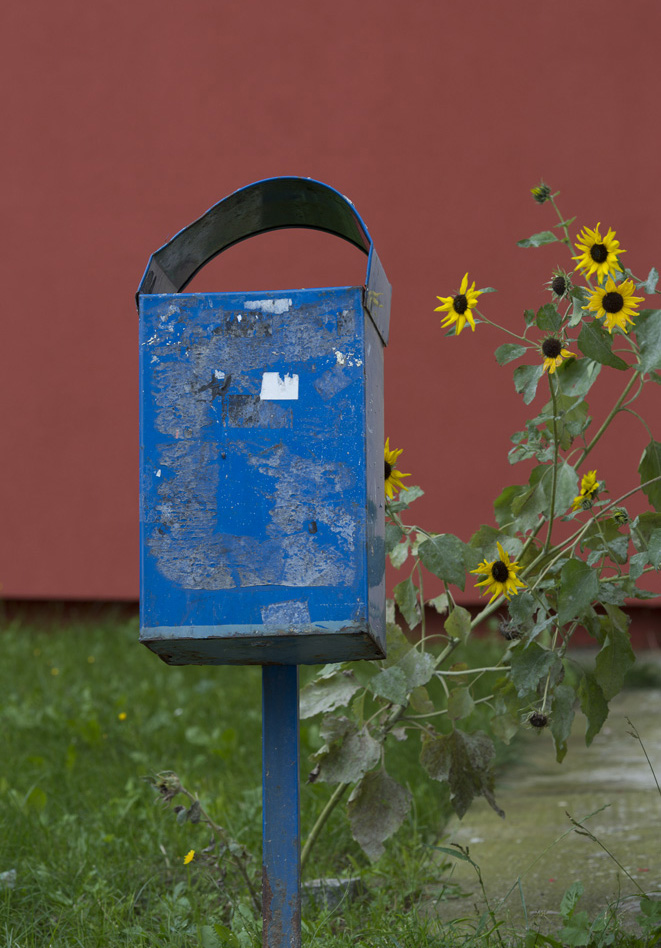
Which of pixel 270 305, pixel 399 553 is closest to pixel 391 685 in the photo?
pixel 399 553

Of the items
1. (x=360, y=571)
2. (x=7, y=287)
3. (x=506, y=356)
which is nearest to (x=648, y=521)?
(x=506, y=356)

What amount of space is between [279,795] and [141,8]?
455 cm

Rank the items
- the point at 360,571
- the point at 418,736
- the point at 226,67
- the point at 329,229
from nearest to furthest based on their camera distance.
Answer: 1. the point at 360,571
2. the point at 329,229
3. the point at 418,736
4. the point at 226,67

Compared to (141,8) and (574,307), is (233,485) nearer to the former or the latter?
(574,307)

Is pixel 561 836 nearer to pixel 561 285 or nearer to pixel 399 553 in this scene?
pixel 399 553

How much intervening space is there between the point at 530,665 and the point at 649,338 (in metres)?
0.58

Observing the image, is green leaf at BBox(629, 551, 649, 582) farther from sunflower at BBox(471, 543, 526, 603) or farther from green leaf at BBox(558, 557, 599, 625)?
sunflower at BBox(471, 543, 526, 603)

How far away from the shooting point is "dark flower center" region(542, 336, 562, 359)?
1718mm

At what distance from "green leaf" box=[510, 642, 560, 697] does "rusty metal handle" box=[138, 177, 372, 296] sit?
2.37 feet

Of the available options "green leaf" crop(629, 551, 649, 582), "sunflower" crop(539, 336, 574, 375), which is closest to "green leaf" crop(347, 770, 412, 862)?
"green leaf" crop(629, 551, 649, 582)

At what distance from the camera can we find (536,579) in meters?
1.88

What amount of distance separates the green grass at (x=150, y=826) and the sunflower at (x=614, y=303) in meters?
1.03

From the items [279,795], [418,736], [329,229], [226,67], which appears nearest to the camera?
[279,795]

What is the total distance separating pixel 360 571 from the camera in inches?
56.2
